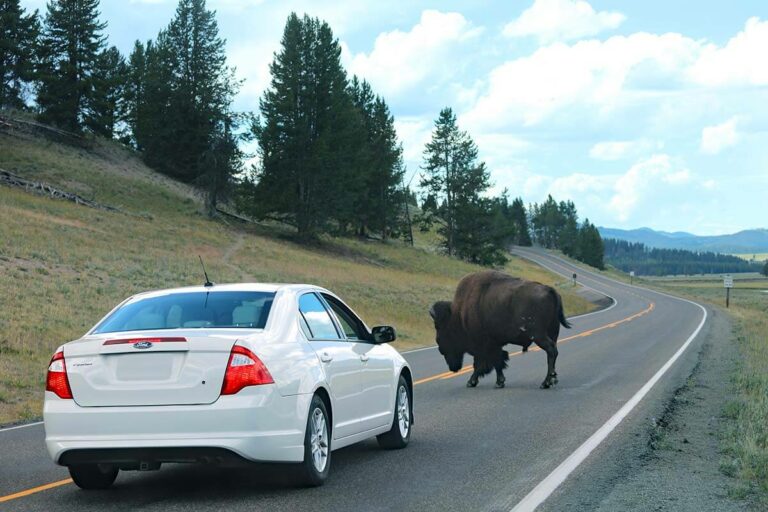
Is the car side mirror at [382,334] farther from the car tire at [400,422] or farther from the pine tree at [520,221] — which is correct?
the pine tree at [520,221]

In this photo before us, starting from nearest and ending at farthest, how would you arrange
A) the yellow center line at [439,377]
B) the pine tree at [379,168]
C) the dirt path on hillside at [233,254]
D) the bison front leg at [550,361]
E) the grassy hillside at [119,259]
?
the yellow center line at [439,377]
the bison front leg at [550,361]
the grassy hillside at [119,259]
the dirt path on hillside at [233,254]
the pine tree at [379,168]

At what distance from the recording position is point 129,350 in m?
7.12

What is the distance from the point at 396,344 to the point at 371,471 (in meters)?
21.5

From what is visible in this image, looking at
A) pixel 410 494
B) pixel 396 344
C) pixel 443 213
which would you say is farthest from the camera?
pixel 443 213

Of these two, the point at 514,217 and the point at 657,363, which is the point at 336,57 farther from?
the point at 514,217

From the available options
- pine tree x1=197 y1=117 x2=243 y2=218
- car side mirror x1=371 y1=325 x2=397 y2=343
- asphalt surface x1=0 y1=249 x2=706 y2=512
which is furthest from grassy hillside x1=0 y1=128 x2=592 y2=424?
car side mirror x1=371 y1=325 x2=397 y2=343

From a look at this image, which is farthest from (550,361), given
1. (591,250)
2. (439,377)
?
(591,250)

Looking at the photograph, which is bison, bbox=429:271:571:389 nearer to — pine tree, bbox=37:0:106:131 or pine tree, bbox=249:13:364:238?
pine tree, bbox=249:13:364:238

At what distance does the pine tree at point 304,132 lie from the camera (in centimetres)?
6319

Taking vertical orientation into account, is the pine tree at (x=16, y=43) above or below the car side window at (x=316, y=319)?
above

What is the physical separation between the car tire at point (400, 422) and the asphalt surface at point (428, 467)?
13 cm

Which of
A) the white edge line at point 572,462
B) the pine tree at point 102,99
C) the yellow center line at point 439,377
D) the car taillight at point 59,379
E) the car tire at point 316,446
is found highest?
the pine tree at point 102,99

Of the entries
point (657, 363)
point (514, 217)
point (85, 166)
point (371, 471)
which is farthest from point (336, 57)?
point (514, 217)

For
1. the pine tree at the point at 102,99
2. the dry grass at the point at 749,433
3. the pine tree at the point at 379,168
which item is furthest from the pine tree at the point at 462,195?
the dry grass at the point at 749,433
